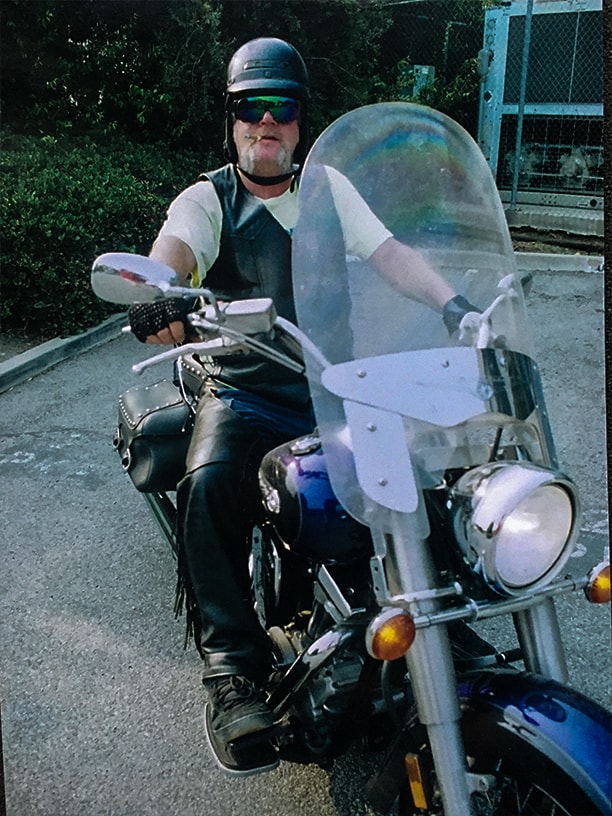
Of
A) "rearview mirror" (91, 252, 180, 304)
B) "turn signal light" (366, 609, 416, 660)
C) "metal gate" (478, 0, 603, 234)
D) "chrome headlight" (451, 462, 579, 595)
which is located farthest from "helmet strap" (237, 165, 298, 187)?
"turn signal light" (366, 609, 416, 660)

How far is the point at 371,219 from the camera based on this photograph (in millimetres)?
1316

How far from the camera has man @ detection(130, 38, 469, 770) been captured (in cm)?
152

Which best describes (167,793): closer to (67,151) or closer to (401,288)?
(401,288)

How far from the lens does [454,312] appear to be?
1.30 metres

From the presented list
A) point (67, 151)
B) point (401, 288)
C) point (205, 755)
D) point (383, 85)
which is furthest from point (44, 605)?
point (383, 85)

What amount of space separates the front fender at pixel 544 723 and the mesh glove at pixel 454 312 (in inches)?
22.2

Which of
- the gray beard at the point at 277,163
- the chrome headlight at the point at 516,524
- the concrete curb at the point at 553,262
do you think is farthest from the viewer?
the gray beard at the point at 277,163

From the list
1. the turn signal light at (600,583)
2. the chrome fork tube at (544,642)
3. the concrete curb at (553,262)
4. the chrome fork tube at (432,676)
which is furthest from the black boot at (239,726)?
the concrete curb at (553,262)

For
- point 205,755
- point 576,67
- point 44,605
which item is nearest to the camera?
point 576,67

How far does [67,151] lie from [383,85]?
35.9 inches

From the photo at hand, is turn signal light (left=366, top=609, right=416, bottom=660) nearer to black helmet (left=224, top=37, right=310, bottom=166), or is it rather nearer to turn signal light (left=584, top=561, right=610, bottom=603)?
turn signal light (left=584, top=561, right=610, bottom=603)

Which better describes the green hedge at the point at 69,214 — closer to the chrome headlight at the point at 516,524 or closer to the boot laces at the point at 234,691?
the boot laces at the point at 234,691

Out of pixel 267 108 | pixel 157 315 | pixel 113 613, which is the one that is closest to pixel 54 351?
pixel 113 613

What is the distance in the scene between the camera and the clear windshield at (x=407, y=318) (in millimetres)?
1151
